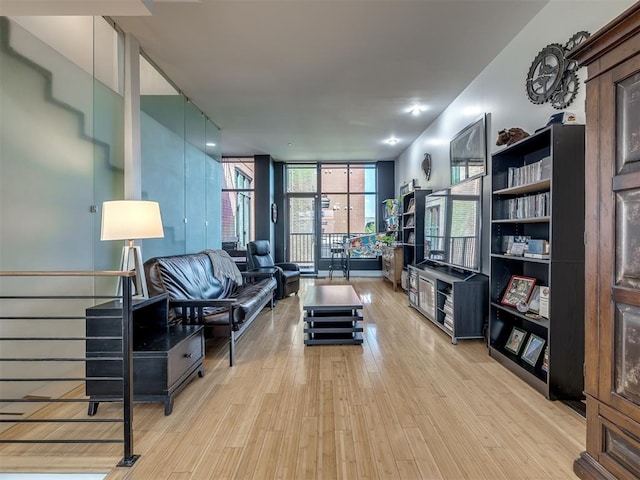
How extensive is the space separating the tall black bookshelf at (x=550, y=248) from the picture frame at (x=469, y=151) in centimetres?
71

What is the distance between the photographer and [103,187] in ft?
8.75

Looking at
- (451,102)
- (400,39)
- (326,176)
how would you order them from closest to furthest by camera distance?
(400,39), (451,102), (326,176)

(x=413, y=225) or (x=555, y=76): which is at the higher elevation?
(x=555, y=76)

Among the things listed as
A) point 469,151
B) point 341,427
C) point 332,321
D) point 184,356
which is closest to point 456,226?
point 469,151

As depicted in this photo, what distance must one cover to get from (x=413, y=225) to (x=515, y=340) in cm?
326

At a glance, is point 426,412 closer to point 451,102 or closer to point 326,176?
point 451,102

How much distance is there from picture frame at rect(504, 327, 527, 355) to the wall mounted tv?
32.5 inches

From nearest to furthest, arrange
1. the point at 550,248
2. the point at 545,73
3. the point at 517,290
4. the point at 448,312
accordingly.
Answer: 1. the point at 550,248
2. the point at 545,73
3. the point at 517,290
4. the point at 448,312

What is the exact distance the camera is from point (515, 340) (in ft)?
9.18

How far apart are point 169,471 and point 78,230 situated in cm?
186

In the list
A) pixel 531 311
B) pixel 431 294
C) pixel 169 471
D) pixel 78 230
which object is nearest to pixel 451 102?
pixel 431 294

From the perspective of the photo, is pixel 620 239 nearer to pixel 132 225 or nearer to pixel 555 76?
pixel 555 76

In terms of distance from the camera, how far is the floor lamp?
7.41 feet

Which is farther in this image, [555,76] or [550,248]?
[555,76]
